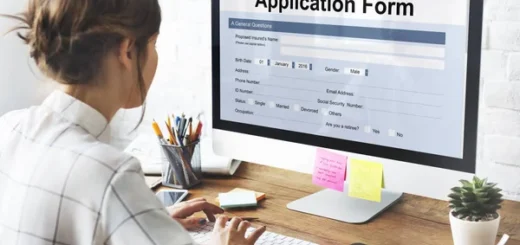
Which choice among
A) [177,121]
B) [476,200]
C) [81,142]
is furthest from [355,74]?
[81,142]

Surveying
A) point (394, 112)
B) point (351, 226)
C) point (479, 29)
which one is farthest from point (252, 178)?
point (479, 29)

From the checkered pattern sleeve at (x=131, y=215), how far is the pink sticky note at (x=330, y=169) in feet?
1.77

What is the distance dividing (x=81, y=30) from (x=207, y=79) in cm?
101

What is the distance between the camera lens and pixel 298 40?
4.78ft

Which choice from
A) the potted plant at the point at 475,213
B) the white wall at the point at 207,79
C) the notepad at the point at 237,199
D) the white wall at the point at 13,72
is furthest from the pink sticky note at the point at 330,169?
the white wall at the point at 13,72

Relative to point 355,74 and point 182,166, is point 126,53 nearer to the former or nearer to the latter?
point 355,74

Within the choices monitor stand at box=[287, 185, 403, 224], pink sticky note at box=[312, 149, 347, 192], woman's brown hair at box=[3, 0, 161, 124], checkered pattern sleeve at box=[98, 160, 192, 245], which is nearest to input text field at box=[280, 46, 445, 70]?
pink sticky note at box=[312, 149, 347, 192]

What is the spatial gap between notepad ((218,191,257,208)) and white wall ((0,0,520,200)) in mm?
482

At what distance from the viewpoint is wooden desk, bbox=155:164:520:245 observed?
1.37m

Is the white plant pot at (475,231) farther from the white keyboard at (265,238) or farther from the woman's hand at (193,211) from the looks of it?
the woman's hand at (193,211)

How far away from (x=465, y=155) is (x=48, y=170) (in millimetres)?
709

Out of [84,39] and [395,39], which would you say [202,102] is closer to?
[395,39]

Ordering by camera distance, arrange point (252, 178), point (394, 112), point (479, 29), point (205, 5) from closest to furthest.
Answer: point (479, 29), point (394, 112), point (252, 178), point (205, 5)

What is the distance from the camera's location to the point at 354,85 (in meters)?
1.40
